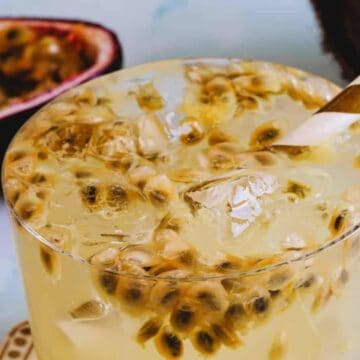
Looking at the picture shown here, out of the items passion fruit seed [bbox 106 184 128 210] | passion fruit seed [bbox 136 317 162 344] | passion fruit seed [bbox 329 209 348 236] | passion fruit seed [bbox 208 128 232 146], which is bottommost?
passion fruit seed [bbox 136 317 162 344]

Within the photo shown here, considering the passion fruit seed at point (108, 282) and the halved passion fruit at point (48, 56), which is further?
the halved passion fruit at point (48, 56)

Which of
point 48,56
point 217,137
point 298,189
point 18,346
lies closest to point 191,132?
point 217,137

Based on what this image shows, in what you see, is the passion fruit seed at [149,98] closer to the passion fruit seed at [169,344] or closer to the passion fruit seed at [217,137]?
the passion fruit seed at [217,137]

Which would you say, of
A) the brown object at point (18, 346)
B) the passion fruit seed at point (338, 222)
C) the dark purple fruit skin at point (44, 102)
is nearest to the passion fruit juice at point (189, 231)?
the passion fruit seed at point (338, 222)

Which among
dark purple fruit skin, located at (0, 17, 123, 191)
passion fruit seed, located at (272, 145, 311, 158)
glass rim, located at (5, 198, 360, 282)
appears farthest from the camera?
dark purple fruit skin, located at (0, 17, 123, 191)

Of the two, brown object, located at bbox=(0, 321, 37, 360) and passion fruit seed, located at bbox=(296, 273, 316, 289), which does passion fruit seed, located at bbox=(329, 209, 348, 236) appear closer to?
passion fruit seed, located at bbox=(296, 273, 316, 289)

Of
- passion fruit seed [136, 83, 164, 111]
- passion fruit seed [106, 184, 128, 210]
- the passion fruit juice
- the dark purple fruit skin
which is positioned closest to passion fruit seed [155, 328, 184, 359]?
the passion fruit juice

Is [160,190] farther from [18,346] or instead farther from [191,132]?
[18,346]

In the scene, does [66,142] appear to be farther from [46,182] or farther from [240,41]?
[240,41]

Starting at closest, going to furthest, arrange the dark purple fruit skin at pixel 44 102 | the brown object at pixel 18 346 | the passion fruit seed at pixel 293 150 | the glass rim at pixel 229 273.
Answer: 1. the glass rim at pixel 229 273
2. the passion fruit seed at pixel 293 150
3. the brown object at pixel 18 346
4. the dark purple fruit skin at pixel 44 102
